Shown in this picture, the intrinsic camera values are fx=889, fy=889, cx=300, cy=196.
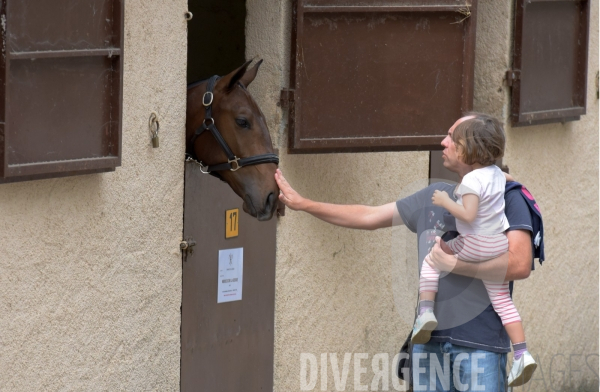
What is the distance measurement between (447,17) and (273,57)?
1019 mm

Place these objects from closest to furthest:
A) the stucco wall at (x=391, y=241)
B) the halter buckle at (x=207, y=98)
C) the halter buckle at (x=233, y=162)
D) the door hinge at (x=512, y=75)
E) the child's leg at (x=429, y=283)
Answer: the child's leg at (x=429, y=283), the halter buckle at (x=233, y=162), the halter buckle at (x=207, y=98), the stucco wall at (x=391, y=241), the door hinge at (x=512, y=75)

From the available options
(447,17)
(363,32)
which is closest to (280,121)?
(363,32)

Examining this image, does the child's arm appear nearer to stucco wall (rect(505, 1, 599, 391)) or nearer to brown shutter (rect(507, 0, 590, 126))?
brown shutter (rect(507, 0, 590, 126))

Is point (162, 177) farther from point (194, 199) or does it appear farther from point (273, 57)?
point (273, 57)

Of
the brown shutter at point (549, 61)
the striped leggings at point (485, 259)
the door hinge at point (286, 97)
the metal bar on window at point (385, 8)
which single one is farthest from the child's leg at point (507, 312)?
the brown shutter at point (549, 61)

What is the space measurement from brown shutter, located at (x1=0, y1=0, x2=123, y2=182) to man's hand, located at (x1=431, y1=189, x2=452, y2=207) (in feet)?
4.19

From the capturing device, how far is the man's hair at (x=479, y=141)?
3484 mm

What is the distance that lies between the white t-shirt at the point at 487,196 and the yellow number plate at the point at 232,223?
4.53 ft

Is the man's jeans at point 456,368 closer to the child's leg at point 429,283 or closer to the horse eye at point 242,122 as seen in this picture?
the child's leg at point 429,283

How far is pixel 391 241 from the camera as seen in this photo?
5.75 metres

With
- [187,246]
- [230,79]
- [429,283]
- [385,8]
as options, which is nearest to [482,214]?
[429,283]

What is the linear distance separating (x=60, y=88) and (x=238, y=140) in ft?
3.08

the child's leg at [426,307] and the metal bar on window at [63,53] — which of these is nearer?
the metal bar on window at [63,53]

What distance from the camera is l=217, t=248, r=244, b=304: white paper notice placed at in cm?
450
